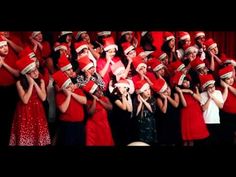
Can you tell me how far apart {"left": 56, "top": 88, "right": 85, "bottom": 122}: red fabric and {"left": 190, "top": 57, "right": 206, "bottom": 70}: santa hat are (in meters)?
1.02

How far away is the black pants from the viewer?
5.64m

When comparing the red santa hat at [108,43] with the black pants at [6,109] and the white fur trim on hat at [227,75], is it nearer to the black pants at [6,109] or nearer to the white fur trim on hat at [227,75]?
the black pants at [6,109]

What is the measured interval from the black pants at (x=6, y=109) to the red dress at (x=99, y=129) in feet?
2.11

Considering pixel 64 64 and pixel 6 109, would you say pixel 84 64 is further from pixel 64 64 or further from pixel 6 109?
pixel 6 109

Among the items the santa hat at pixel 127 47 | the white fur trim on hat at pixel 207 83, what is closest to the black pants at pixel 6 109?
the santa hat at pixel 127 47

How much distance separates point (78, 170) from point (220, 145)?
48.3 inches

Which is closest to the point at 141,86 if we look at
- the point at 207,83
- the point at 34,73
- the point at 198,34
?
the point at 207,83

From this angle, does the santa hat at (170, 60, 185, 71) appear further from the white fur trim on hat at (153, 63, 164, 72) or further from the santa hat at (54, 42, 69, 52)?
the santa hat at (54, 42, 69, 52)

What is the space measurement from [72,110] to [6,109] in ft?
1.80

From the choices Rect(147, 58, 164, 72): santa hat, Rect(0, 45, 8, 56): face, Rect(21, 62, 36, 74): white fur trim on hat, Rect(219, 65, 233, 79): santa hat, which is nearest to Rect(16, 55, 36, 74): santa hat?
Rect(21, 62, 36, 74): white fur trim on hat

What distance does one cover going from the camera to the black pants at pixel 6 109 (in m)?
5.64

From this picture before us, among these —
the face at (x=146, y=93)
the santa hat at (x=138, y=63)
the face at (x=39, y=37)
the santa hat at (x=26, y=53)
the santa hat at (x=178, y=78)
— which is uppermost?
the face at (x=39, y=37)

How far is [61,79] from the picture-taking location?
5691 mm

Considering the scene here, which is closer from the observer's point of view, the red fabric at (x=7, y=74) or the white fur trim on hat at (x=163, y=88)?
the red fabric at (x=7, y=74)
